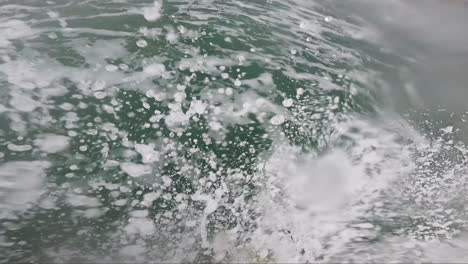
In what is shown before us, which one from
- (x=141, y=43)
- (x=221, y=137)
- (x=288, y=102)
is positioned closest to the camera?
(x=221, y=137)

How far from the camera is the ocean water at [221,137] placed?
2457mm

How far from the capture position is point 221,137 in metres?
2.79

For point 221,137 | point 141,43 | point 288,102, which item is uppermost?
point 141,43

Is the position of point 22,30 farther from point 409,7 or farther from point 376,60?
point 409,7

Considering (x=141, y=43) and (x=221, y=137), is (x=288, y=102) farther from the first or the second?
(x=141, y=43)

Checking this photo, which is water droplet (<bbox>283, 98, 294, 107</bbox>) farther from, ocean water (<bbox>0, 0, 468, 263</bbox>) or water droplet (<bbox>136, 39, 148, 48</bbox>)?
water droplet (<bbox>136, 39, 148, 48</bbox>)

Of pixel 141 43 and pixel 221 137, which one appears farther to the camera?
pixel 141 43

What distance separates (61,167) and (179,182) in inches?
28.6

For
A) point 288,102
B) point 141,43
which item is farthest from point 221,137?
point 141,43

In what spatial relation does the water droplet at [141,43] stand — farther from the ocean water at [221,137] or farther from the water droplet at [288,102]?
the water droplet at [288,102]

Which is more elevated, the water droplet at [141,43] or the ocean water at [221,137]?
the water droplet at [141,43]

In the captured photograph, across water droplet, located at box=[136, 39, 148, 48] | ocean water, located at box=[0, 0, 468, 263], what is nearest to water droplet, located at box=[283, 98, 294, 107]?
ocean water, located at box=[0, 0, 468, 263]

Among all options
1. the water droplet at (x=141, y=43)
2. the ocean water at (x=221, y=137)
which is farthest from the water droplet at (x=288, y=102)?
the water droplet at (x=141, y=43)

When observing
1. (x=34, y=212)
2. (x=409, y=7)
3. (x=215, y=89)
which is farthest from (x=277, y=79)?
(x=34, y=212)
